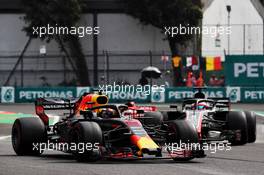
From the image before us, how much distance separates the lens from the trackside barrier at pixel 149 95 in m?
43.0

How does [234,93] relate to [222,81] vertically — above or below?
below

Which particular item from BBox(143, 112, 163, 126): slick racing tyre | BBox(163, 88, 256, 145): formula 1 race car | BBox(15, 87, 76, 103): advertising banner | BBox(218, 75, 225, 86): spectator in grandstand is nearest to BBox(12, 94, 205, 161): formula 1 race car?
BBox(163, 88, 256, 145): formula 1 race car

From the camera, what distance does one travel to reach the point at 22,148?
1509cm

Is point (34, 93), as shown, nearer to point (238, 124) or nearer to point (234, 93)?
point (234, 93)

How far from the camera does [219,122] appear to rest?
18.5 m

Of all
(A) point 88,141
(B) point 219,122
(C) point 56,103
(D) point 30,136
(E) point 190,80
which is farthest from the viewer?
(E) point 190,80

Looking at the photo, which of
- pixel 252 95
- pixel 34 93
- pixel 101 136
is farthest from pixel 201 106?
pixel 34 93

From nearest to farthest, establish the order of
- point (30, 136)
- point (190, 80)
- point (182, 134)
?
point (182, 134)
point (30, 136)
point (190, 80)

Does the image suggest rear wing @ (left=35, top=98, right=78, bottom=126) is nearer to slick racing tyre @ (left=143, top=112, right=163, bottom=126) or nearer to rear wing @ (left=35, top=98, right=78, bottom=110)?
rear wing @ (left=35, top=98, right=78, bottom=110)

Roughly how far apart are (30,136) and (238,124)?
5.24m

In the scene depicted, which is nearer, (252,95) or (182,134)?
(182,134)

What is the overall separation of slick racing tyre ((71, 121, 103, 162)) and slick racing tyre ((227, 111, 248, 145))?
5535mm

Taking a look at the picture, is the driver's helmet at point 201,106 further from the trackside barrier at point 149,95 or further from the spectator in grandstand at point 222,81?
the spectator in grandstand at point 222,81

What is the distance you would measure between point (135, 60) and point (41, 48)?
555cm
